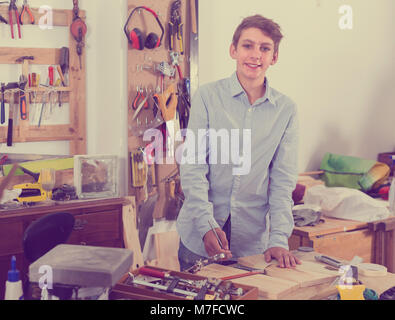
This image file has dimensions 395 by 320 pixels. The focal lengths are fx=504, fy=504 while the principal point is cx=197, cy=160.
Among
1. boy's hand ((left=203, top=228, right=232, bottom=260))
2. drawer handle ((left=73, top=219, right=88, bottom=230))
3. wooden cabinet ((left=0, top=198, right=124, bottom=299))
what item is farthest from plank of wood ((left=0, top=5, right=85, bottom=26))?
boy's hand ((left=203, top=228, right=232, bottom=260))

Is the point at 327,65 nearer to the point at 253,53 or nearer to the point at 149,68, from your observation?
the point at 149,68

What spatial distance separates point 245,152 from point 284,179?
0.18 meters

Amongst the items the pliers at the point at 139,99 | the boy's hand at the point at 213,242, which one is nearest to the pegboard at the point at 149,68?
the pliers at the point at 139,99

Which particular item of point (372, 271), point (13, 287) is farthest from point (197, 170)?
point (13, 287)

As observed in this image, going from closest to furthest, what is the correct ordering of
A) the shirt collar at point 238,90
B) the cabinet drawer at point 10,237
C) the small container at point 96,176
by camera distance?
the shirt collar at point 238,90 → the cabinet drawer at point 10,237 → the small container at point 96,176

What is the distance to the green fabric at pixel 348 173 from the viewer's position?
3.35 metres

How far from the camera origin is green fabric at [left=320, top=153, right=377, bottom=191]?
3350mm

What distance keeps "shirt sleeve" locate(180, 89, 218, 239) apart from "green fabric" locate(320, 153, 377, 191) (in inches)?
68.9

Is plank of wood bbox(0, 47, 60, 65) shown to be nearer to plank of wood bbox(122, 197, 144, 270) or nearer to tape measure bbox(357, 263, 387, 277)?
plank of wood bbox(122, 197, 144, 270)

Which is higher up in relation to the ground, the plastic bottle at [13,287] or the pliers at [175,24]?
the pliers at [175,24]

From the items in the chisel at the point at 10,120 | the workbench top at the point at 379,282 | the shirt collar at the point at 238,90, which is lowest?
the workbench top at the point at 379,282

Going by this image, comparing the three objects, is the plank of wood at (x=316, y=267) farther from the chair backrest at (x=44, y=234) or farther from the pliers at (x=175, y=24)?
the pliers at (x=175, y=24)
